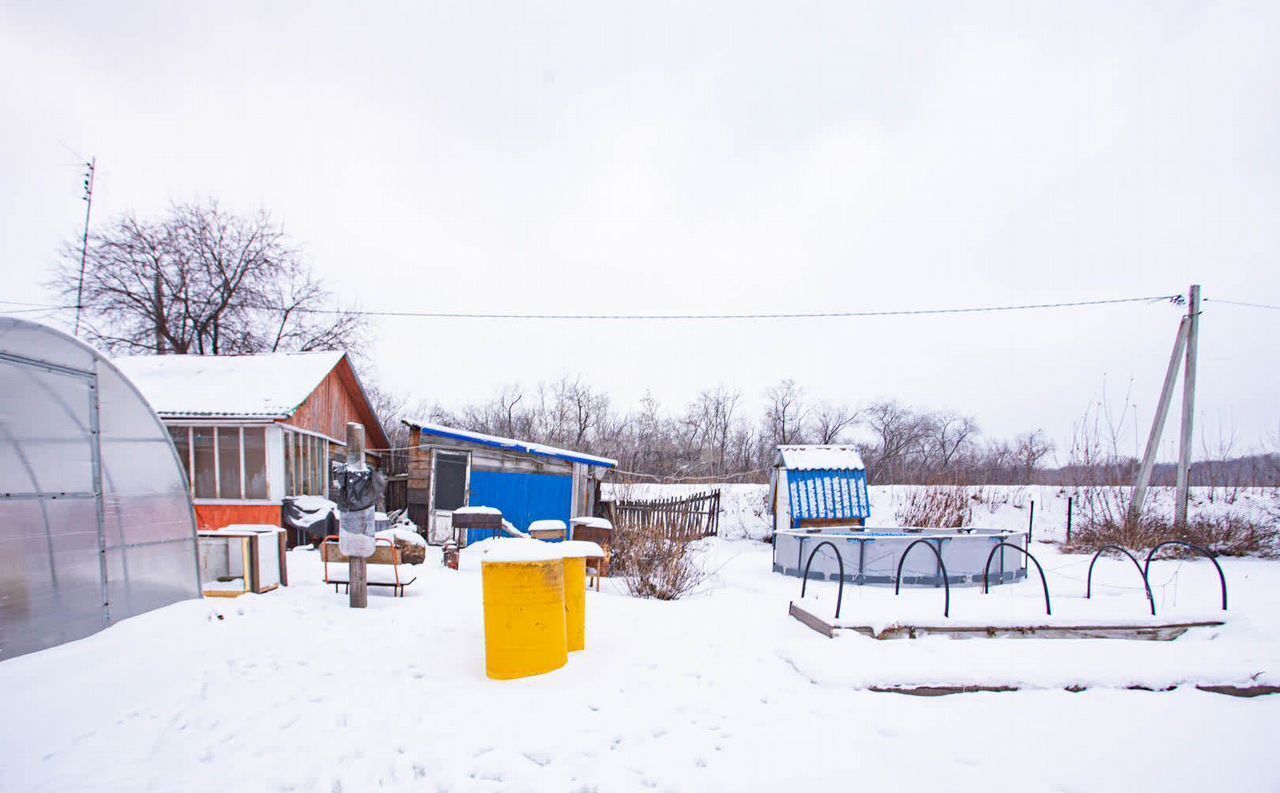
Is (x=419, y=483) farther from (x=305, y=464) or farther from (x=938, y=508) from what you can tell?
(x=938, y=508)

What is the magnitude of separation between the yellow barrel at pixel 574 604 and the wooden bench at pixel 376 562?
10.6ft

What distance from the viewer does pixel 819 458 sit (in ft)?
50.0

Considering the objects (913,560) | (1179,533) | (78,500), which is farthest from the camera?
(1179,533)

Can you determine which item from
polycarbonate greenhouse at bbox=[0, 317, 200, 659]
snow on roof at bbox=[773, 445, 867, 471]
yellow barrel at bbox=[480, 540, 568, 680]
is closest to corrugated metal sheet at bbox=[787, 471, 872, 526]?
snow on roof at bbox=[773, 445, 867, 471]

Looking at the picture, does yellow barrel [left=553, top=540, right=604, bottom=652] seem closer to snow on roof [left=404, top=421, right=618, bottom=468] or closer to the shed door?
snow on roof [left=404, top=421, right=618, bottom=468]

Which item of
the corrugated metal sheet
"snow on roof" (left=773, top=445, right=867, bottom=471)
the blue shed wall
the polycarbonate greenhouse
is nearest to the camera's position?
the polycarbonate greenhouse

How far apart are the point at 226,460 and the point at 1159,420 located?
71.6 ft

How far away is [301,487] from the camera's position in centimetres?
1420

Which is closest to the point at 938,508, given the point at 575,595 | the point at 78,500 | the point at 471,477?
the point at 471,477

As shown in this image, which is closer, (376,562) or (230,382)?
(376,562)

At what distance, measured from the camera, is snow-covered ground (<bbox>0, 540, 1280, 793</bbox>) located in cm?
320

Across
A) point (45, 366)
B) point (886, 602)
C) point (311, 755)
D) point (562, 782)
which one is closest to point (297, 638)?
point (311, 755)

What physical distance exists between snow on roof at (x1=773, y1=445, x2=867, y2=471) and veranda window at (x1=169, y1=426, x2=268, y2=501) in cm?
1293

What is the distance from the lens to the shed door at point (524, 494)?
45.4 feet
